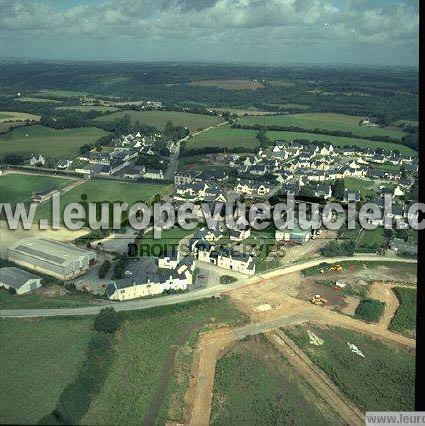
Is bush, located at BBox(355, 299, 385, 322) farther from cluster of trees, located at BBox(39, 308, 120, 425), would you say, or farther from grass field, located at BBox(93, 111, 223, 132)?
grass field, located at BBox(93, 111, 223, 132)

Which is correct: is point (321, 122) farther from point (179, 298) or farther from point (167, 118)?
point (179, 298)

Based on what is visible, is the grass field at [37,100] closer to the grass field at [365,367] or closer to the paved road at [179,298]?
the paved road at [179,298]

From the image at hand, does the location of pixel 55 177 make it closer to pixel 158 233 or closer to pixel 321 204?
pixel 158 233

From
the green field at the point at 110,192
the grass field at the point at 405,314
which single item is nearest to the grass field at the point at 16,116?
the green field at the point at 110,192

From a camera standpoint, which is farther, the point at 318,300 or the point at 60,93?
the point at 60,93

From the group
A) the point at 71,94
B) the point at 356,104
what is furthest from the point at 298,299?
the point at 71,94

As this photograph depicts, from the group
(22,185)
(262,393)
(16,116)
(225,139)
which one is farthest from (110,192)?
(16,116)

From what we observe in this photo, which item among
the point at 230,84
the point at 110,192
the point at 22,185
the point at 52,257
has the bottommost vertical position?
the point at 52,257
